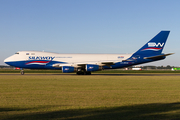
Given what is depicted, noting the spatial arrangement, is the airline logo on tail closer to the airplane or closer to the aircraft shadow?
the airplane

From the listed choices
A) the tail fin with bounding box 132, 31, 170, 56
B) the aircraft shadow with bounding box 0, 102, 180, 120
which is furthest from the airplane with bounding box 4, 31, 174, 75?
the aircraft shadow with bounding box 0, 102, 180, 120

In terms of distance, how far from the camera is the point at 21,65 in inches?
1649

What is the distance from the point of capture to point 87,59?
43.0 m

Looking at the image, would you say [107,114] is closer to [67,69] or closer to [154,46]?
[67,69]

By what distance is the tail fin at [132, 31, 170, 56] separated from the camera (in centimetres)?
4331

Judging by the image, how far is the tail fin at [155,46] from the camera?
142ft

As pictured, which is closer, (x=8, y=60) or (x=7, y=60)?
(x=8, y=60)

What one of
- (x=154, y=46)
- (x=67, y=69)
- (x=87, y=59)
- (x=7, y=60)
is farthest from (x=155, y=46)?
(x=7, y=60)

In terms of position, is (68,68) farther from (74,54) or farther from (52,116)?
(52,116)

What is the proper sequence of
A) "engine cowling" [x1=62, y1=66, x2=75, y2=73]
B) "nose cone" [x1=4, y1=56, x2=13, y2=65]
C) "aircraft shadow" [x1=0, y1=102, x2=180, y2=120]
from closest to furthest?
"aircraft shadow" [x1=0, y1=102, x2=180, y2=120]
"engine cowling" [x1=62, y1=66, x2=75, y2=73]
"nose cone" [x1=4, y1=56, x2=13, y2=65]

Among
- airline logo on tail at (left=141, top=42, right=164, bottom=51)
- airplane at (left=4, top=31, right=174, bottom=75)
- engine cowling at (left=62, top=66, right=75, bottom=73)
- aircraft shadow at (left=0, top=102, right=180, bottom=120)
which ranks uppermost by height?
airline logo on tail at (left=141, top=42, right=164, bottom=51)

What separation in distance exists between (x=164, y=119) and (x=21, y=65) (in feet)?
125

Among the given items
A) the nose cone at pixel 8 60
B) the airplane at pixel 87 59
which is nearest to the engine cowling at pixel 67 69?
the airplane at pixel 87 59

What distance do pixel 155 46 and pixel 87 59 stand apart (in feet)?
44.3
